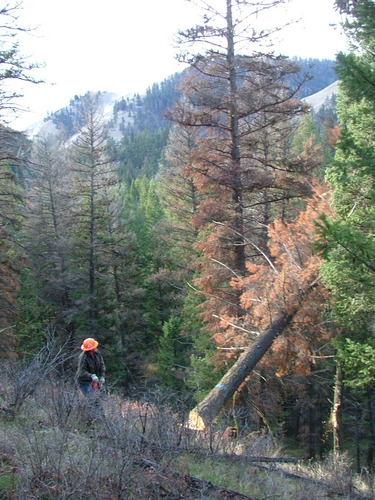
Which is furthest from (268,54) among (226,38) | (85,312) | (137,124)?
(137,124)

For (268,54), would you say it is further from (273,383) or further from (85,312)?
(85,312)

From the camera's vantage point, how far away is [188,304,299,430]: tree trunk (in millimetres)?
8484

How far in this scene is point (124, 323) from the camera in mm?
24594

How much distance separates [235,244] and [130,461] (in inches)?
307

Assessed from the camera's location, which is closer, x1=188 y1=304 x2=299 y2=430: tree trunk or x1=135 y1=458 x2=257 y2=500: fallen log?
x1=135 y1=458 x2=257 y2=500: fallen log

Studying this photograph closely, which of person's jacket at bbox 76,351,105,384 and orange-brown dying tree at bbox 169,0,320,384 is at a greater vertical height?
orange-brown dying tree at bbox 169,0,320,384

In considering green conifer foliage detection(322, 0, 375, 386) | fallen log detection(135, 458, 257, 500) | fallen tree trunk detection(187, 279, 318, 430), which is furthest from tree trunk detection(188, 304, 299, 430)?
fallen log detection(135, 458, 257, 500)

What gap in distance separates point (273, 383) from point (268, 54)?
30.5ft

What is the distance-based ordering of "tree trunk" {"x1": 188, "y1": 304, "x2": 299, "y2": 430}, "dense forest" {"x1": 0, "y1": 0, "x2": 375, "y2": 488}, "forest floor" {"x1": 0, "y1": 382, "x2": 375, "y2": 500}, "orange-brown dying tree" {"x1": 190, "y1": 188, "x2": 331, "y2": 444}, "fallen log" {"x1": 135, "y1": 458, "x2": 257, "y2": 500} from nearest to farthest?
→ 1. "forest floor" {"x1": 0, "y1": 382, "x2": 375, "y2": 500}
2. "fallen log" {"x1": 135, "y1": 458, "x2": 257, "y2": 500}
3. "dense forest" {"x1": 0, "y1": 0, "x2": 375, "y2": 488}
4. "tree trunk" {"x1": 188, "y1": 304, "x2": 299, "y2": 430}
5. "orange-brown dying tree" {"x1": 190, "y1": 188, "x2": 331, "y2": 444}

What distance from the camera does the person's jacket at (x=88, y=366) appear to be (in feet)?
24.8

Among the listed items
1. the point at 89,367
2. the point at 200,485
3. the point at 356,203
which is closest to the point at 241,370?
the point at 89,367

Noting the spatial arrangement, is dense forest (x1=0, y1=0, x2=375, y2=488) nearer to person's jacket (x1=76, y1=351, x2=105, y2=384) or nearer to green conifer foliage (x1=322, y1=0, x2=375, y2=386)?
green conifer foliage (x1=322, y1=0, x2=375, y2=386)

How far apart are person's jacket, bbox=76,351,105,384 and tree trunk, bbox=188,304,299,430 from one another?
2.06 m

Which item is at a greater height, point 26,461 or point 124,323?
point 26,461
